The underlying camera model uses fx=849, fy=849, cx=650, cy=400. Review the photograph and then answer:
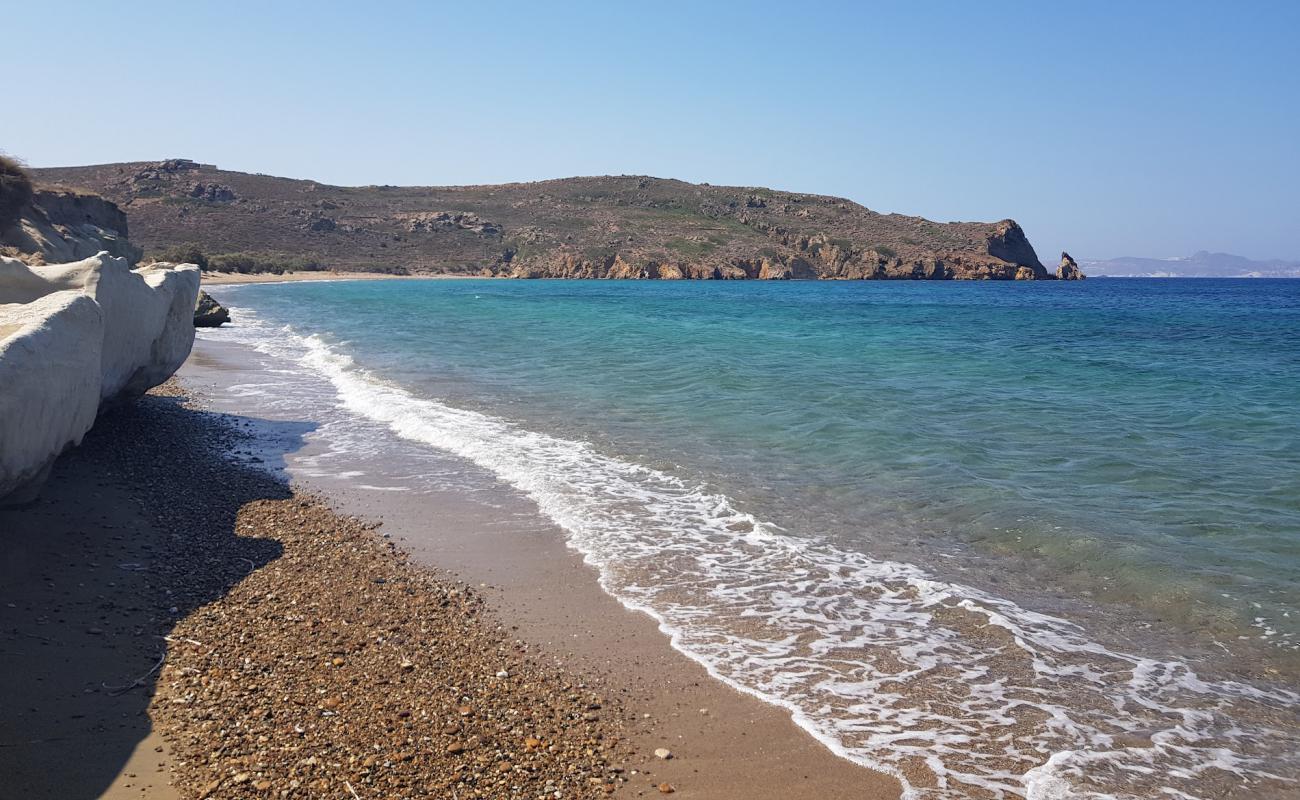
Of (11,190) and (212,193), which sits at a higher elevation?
(212,193)

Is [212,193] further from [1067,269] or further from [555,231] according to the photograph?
[1067,269]

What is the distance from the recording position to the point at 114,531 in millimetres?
6691

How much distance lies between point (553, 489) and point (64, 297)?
463 cm

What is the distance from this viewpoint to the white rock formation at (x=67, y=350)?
5.44m

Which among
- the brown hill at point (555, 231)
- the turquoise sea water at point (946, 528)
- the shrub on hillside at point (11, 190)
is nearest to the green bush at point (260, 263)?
the brown hill at point (555, 231)

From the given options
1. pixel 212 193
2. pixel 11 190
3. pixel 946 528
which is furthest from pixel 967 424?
pixel 212 193

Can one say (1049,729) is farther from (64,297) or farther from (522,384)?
(522,384)

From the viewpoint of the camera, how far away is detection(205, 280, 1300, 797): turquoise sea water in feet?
14.9

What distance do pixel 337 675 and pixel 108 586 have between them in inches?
84.6

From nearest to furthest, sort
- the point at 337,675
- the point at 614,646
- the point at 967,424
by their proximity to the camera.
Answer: the point at 337,675 → the point at 614,646 → the point at 967,424

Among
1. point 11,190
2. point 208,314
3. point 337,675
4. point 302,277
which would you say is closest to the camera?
point 337,675

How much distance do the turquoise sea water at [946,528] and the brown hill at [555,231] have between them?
245 feet

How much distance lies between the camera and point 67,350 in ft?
20.4

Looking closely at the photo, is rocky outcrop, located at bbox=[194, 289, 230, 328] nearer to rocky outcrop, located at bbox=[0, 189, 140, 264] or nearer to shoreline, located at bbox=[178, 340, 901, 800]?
rocky outcrop, located at bbox=[0, 189, 140, 264]
